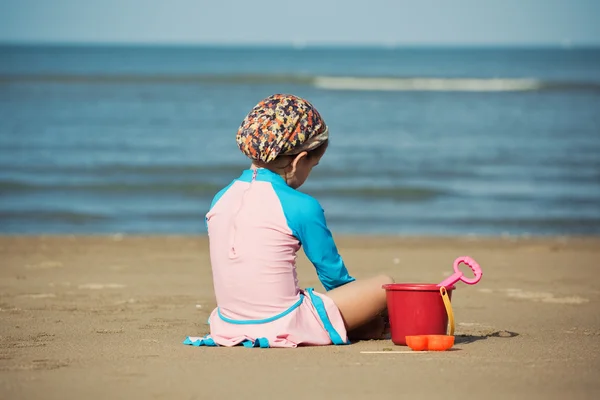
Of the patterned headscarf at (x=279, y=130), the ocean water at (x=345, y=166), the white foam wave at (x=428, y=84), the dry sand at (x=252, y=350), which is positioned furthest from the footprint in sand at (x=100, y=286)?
the white foam wave at (x=428, y=84)

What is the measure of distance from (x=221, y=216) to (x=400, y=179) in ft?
36.0

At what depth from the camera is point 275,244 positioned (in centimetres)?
475

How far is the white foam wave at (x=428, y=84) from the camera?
155 feet

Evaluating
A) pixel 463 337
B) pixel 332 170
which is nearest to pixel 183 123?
pixel 332 170

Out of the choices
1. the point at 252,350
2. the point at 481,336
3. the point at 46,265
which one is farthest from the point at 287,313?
the point at 46,265

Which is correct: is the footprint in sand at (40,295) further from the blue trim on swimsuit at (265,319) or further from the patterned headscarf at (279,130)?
the patterned headscarf at (279,130)

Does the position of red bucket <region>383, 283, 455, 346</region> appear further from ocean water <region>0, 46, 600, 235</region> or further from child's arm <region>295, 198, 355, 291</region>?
ocean water <region>0, 46, 600, 235</region>

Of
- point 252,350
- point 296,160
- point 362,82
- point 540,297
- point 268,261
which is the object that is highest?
point 362,82

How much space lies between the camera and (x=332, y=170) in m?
16.3

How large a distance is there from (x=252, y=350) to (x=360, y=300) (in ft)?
1.92

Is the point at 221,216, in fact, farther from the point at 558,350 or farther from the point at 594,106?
the point at 594,106

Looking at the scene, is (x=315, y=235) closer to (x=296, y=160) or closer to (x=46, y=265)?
(x=296, y=160)

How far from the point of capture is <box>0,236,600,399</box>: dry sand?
13.3ft

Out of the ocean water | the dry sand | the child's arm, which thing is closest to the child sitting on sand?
the child's arm
